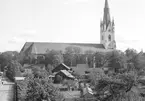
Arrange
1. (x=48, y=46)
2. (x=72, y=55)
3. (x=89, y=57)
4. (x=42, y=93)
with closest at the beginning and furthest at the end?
(x=42, y=93)
(x=72, y=55)
(x=89, y=57)
(x=48, y=46)

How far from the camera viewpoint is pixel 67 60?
8062cm

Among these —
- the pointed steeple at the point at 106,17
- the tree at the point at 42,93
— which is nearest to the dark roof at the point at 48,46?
the pointed steeple at the point at 106,17

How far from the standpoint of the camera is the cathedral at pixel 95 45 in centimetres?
8564

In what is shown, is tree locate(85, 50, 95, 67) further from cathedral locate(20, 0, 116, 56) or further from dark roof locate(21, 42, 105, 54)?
dark roof locate(21, 42, 105, 54)

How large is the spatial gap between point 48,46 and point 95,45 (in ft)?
50.6

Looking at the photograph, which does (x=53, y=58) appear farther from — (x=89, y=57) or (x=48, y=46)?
(x=48, y=46)

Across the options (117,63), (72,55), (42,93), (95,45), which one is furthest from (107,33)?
(42,93)

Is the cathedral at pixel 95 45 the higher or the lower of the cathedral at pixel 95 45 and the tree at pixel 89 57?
the higher

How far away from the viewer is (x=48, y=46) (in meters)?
87.8

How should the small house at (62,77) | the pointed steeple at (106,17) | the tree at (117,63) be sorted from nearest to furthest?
the small house at (62,77)
the tree at (117,63)
the pointed steeple at (106,17)

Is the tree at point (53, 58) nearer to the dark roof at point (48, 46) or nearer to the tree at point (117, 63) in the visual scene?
the dark roof at point (48, 46)

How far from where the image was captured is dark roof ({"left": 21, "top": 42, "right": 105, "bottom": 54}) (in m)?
85.3

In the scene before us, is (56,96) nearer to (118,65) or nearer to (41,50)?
(118,65)

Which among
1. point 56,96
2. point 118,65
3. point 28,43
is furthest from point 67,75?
point 28,43
